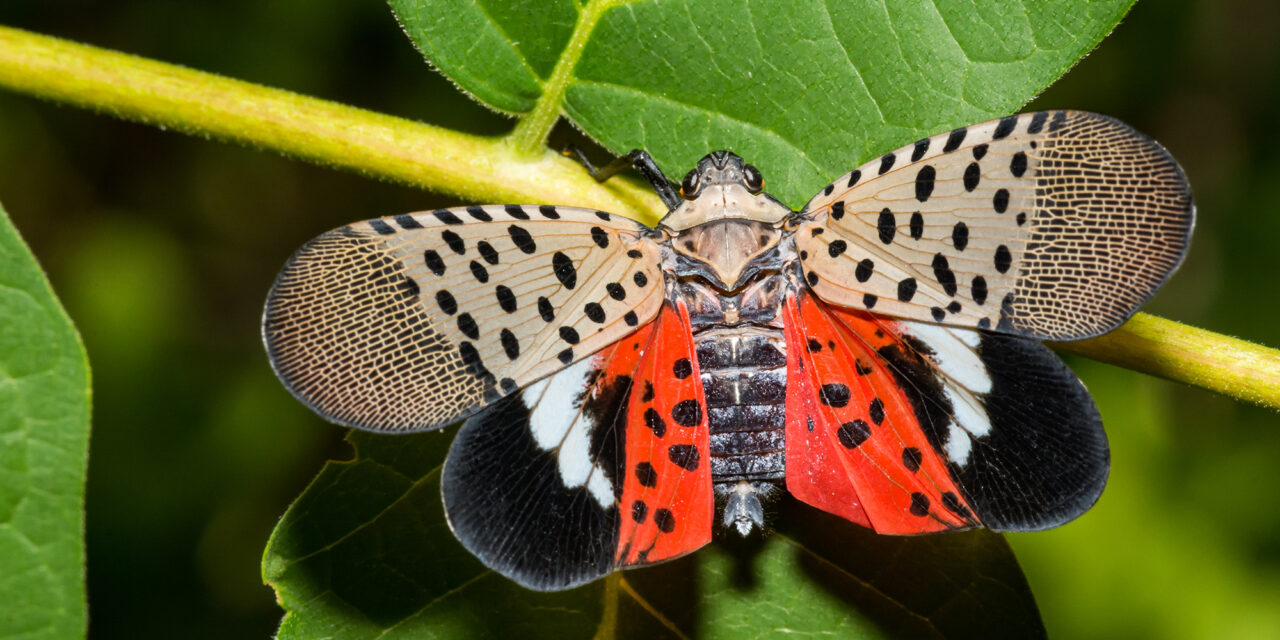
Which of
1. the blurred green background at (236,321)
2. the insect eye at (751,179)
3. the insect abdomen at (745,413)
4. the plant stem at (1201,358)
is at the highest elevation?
the plant stem at (1201,358)

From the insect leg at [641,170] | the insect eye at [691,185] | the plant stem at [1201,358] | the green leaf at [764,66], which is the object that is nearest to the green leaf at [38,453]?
the green leaf at [764,66]

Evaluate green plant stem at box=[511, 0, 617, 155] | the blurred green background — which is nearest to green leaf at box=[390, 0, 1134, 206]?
green plant stem at box=[511, 0, 617, 155]

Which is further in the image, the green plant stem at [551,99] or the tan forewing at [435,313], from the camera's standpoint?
the green plant stem at [551,99]

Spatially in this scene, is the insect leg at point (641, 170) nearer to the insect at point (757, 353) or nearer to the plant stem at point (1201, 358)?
the insect at point (757, 353)

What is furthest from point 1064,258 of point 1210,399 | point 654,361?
point 1210,399

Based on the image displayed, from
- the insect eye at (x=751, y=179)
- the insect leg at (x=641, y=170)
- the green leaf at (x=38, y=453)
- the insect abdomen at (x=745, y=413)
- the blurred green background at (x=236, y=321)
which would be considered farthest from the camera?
the blurred green background at (x=236, y=321)

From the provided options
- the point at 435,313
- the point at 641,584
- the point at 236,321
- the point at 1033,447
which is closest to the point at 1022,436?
the point at 1033,447

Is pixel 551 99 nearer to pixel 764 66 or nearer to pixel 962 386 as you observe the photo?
pixel 764 66
